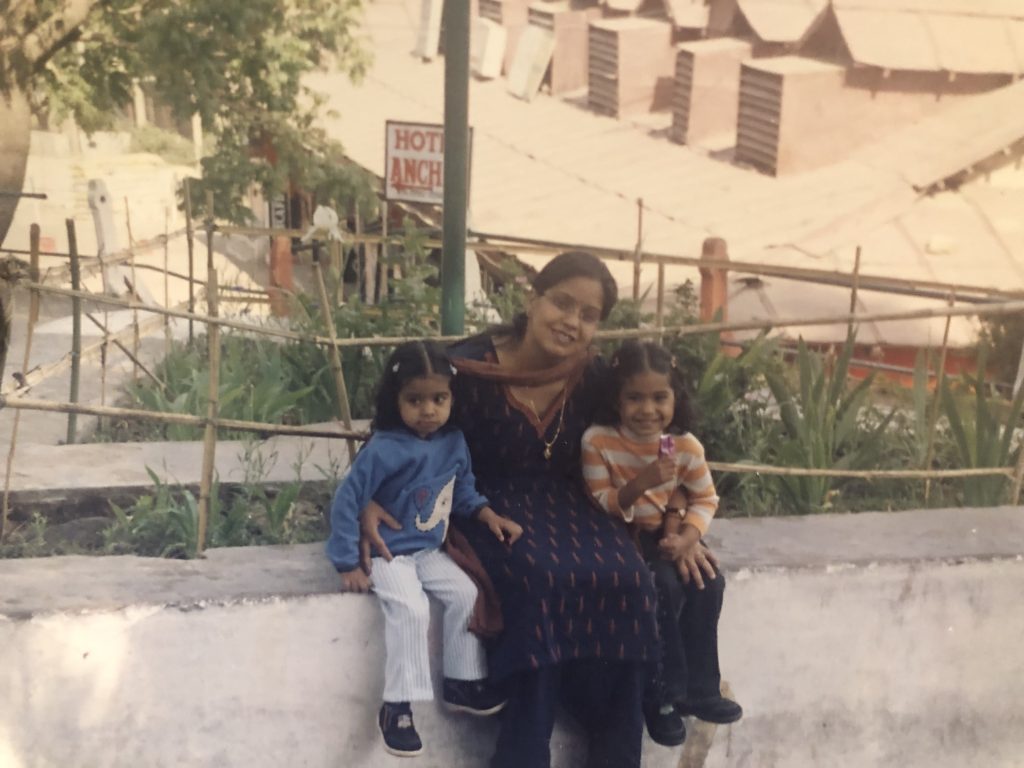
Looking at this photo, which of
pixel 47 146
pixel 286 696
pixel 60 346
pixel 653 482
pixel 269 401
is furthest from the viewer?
pixel 47 146

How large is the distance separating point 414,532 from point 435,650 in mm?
308

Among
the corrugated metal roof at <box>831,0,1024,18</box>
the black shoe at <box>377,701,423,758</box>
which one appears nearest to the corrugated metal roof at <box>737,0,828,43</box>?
the corrugated metal roof at <box>831,0,1024,18</box>

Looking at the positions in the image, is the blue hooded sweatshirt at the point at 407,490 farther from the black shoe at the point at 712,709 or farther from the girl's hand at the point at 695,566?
the black shoe at the point at 712,709

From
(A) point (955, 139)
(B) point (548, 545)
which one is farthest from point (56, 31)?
(A) point (955, 139)

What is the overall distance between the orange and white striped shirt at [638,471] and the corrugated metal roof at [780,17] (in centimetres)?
573

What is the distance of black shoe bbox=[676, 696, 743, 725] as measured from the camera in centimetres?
256

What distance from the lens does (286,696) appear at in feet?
8.64

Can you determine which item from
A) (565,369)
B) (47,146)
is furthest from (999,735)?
(47,146)

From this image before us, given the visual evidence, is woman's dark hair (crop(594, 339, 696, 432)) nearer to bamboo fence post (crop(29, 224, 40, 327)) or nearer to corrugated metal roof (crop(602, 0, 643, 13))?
bamboo fence post (crop(29, 224, 40, 327))

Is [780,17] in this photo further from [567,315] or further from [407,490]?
[407,490]

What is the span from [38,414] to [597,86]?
500 centimetres

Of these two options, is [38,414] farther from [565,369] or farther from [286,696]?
[565,369]

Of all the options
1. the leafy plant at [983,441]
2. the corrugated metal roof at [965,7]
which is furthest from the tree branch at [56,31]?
the leafy plant at [983,441]

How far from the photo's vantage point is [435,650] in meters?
2.62
